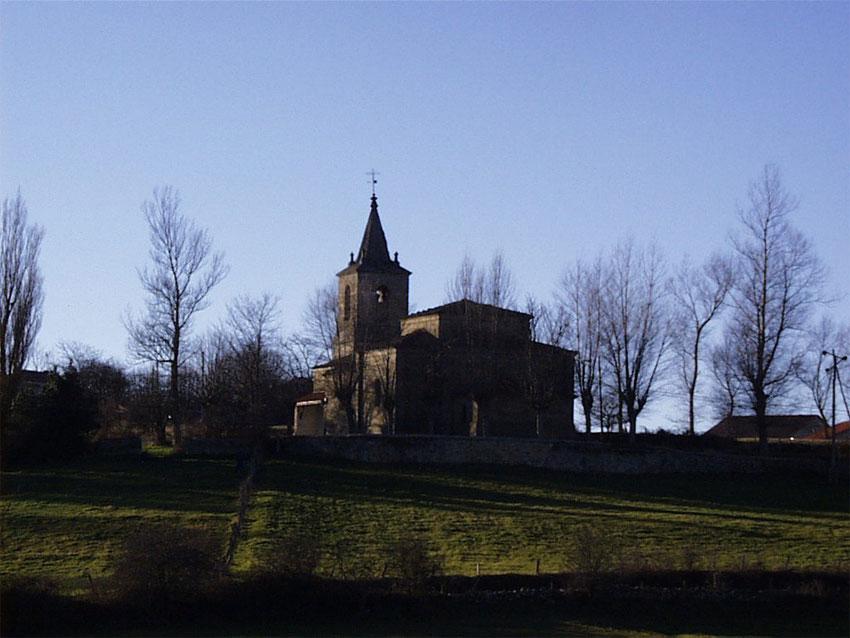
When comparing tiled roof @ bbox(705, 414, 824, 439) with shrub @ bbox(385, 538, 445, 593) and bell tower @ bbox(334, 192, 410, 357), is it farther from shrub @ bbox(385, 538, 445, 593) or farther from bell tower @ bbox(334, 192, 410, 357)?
shrub @ bbox(385, 538, 445, 593)

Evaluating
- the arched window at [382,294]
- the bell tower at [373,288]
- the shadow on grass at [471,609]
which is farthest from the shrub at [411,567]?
the arched window at [382,294]

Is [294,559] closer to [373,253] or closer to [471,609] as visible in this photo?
[471,609]

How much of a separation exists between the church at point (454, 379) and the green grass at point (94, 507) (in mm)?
12000

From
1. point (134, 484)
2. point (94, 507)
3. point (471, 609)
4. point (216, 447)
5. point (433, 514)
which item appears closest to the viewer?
point (471, 609)

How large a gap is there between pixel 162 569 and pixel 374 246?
43.2m

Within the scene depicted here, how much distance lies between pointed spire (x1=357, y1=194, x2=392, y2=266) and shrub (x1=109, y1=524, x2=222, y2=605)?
4144 cm

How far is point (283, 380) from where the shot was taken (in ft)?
227

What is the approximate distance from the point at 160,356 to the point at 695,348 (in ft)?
77.2

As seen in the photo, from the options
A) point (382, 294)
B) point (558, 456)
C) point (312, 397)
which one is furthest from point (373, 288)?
point (558, 456)

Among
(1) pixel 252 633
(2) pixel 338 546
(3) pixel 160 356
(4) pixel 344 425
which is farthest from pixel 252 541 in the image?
(4) pixel 344 425

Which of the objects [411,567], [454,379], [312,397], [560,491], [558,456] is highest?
[454,379]

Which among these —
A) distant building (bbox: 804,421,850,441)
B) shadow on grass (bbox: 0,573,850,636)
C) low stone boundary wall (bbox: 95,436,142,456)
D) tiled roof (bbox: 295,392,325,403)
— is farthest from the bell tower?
shadow on grass (bbox: 0,573,850,636)

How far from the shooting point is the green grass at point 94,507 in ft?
103

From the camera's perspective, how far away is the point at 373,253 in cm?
6731
